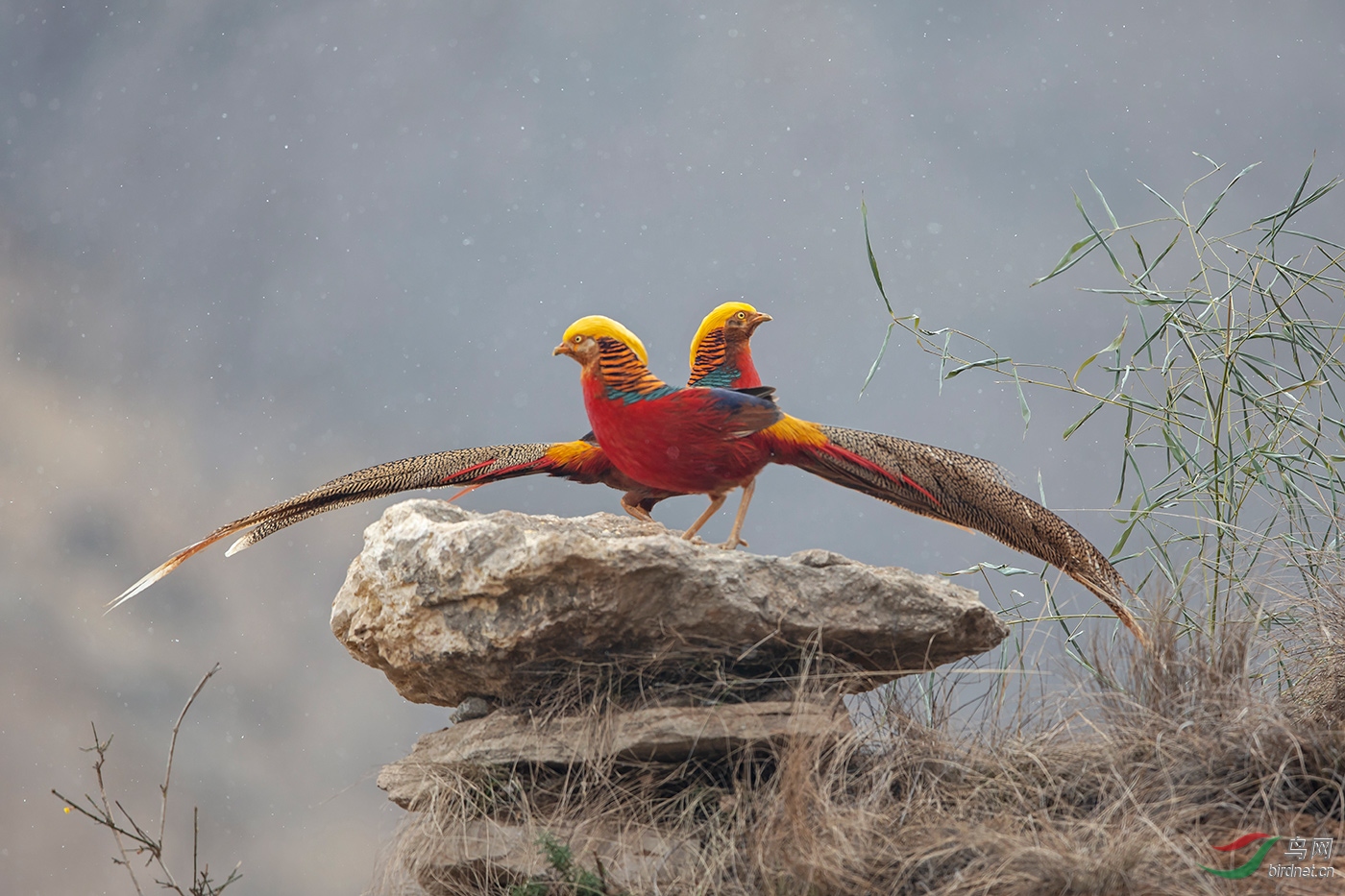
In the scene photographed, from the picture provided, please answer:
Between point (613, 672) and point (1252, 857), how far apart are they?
162cm

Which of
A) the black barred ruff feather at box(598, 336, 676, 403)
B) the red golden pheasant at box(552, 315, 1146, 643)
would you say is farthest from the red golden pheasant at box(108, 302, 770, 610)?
the black barred ruff feather at box(598, 336, 676, 403)

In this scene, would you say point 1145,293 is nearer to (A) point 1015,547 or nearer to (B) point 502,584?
(A) point 1015,547

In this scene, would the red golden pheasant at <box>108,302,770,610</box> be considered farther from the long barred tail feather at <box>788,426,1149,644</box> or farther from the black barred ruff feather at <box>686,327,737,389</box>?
the long barred tail feather at <box>788,426,1149,644</box>

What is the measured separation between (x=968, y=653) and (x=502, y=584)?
1.47 meters

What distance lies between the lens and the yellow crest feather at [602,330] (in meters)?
2.91

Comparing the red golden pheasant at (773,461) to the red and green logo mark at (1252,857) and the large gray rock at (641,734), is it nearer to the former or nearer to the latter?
the large gray rock at (641,734)

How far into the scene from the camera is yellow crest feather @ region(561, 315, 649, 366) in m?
2.91

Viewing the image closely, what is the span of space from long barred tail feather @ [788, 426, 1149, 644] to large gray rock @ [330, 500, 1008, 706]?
0.22 meters

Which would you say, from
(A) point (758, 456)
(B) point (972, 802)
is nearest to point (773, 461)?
(A) point (758, 456)

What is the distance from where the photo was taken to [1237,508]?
143 inches

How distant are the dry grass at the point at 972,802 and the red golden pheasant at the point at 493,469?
31.2 inches

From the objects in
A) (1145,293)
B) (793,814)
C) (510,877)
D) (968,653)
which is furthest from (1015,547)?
(510,877)

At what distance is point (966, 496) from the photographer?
2990mm

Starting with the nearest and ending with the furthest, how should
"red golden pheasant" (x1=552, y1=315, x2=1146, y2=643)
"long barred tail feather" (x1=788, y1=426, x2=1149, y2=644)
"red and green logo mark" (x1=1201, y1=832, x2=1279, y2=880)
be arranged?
"red and green logo mark" (x1=1201, y1=832, x2=1279, y2=880), "red golden pheasant" (x1=552, y1=315, x2=1146, y2=643), "long barred tail feather" (x1=788, y1=426, x2=1149, y2=644)
